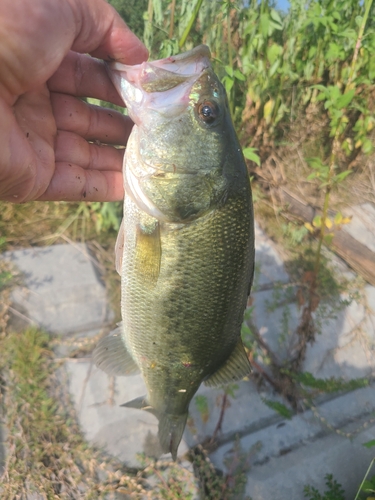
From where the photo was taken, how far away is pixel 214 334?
1375 millimetres

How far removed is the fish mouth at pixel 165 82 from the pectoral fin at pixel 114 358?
891mm

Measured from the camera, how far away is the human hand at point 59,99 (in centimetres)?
119

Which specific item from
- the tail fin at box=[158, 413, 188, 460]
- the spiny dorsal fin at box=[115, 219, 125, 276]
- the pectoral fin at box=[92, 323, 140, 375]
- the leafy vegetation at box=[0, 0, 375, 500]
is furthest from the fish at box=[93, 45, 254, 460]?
the leafy vegetation at box=[0, 0, 375, 500]

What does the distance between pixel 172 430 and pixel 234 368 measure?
1.26 feet

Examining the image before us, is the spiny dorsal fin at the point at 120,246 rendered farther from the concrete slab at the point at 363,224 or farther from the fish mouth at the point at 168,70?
the concrete slab at the point at 363,224

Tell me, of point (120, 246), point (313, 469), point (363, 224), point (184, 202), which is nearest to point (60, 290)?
point (120, 246)

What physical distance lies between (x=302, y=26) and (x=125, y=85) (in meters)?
2.37

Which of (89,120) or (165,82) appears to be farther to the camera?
(89,120)

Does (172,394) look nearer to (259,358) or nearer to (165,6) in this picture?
(259,358)

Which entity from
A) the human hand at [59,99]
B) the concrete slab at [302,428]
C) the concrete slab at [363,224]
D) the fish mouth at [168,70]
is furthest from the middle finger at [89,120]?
the concrete slab at [363,224]

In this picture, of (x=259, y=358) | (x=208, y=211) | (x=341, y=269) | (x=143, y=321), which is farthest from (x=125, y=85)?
(x=341, y=269)

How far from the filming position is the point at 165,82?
1.23 meters

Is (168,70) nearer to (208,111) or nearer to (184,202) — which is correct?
(208,111)

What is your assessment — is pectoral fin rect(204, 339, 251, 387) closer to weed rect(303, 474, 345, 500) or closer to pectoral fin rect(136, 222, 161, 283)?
pectoral fin rect(136, 222, 161, 283)
